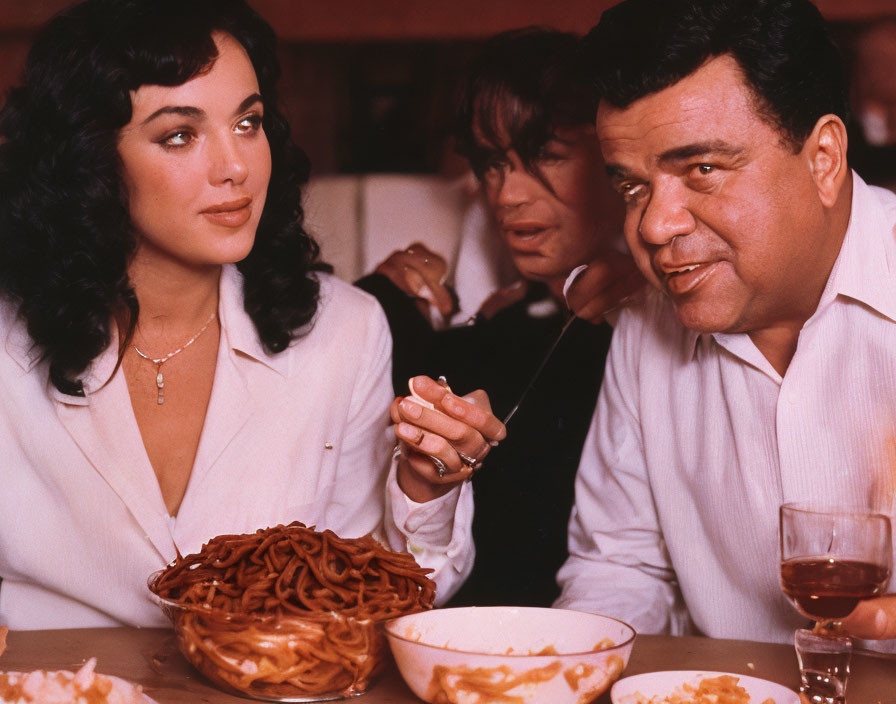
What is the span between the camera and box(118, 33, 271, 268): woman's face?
193cm

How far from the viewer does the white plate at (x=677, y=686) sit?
1259 mm

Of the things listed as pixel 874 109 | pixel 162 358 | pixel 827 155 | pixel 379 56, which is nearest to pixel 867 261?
pixel 827 155

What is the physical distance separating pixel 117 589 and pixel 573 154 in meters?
1.47

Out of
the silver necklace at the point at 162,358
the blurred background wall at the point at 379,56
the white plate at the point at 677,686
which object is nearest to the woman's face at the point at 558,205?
the silver necklace at the point at 162,358

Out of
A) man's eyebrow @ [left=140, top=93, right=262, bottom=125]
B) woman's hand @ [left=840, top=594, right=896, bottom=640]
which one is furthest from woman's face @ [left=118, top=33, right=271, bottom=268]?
woman's hand @ [left=840, top=594, right=896, bottom=640]

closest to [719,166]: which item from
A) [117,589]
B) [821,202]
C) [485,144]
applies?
[821,202]

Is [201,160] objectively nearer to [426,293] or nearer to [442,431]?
[442,431]

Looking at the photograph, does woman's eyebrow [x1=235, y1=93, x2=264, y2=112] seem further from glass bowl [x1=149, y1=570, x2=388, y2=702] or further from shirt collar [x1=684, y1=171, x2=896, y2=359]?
shirt collar [x1=684, y1=171, x2=896, y2=359]

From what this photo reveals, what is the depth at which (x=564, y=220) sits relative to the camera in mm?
2492

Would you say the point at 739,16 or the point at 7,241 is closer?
the point at 739,16

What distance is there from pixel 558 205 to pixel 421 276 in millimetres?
444

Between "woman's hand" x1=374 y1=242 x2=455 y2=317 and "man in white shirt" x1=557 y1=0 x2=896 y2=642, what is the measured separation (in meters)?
0.69

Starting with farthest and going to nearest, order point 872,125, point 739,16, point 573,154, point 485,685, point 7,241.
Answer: point 872,125 → point 573,154 → point 7,241 → point 739,16 → point 485,685

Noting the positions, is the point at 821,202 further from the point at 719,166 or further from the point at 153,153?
the point at 153,153
